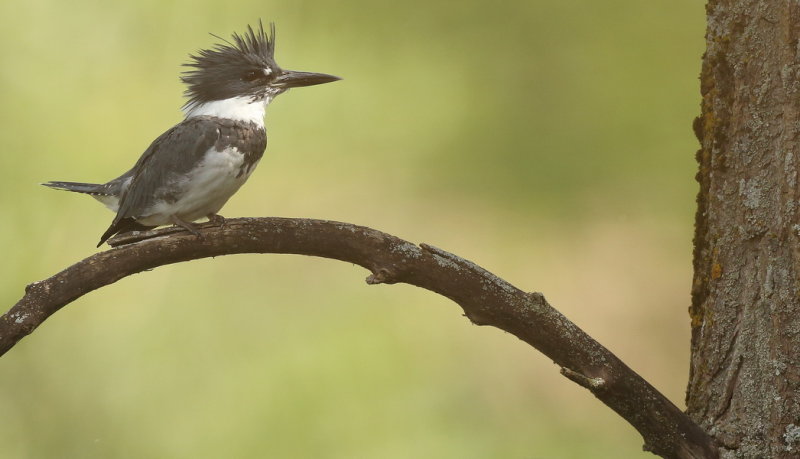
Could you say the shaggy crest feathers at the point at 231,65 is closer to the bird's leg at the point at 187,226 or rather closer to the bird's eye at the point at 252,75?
the bird's eye at the point at 252,75

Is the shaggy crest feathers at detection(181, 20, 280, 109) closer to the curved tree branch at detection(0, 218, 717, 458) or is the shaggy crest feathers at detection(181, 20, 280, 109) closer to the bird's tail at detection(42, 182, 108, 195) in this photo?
the bird's tail at detection(42, 182, 108, 195)

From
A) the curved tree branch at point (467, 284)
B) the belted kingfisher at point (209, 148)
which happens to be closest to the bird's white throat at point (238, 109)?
the belted kingfisher at point (209, 148)

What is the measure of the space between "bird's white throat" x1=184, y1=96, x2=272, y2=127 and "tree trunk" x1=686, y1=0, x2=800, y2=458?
0.90 metres

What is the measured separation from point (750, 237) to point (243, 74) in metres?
1.12

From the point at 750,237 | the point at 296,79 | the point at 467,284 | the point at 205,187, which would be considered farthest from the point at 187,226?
the point at 750,237

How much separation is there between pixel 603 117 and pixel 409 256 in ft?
7.04

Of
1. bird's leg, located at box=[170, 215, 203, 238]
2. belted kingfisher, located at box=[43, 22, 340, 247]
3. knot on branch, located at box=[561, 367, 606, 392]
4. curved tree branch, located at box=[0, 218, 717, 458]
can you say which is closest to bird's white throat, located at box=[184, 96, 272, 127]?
belted kingfisher, located at box=[43, 22, 340, 247]

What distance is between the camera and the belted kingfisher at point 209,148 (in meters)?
1.70

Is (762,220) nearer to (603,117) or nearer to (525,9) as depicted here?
(603,117)

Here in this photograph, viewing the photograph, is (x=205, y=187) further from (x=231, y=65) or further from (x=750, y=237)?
(x=750, y=237)

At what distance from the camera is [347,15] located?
11.0ft

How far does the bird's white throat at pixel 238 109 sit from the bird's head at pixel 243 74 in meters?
0.01

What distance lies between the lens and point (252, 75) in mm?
1941

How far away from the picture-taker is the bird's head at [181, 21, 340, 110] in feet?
6.29
